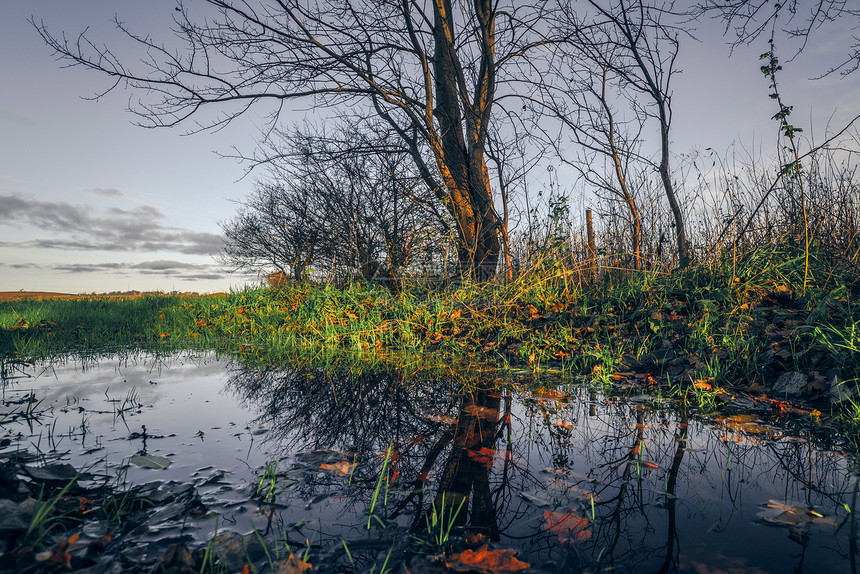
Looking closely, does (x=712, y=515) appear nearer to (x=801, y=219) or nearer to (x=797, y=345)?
(x=797, y=345)

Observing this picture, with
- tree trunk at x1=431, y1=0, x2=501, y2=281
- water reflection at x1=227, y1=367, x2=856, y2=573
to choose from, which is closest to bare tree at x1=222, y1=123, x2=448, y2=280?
tree trunk at x1=431, y1=0, x2=501, y2=281

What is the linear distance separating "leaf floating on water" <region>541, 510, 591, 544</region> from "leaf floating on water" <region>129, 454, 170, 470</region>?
1.78 metres

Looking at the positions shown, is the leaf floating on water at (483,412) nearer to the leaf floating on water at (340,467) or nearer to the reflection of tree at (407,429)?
the reflection of tree at (407,429)

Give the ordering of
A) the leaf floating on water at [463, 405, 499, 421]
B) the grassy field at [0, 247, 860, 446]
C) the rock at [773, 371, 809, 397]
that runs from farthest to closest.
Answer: the grassy field at [0, 247, 860, 446] < the rock at [773, 371, 809, 397] < the leaf floating on water at [463, 405, 499, 421]

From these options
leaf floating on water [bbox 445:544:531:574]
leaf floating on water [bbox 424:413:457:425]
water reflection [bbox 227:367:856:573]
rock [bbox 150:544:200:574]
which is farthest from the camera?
leaf floating on water [bbox 424:413:457:425]

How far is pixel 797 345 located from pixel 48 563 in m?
4.95

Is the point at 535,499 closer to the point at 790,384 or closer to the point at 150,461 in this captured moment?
the point at 150,461

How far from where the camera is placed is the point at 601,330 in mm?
4898

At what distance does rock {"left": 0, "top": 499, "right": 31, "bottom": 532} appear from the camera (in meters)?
1.38

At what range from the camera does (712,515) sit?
164 centimetres

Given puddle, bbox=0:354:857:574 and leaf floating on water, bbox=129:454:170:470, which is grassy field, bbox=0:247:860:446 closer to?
puddle, bbox=0:354:857:574

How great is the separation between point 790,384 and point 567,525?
2.91 m

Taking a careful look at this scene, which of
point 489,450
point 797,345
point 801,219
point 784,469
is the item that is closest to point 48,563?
point 489,450

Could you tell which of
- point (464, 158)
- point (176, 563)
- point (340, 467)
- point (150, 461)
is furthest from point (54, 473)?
point (464, 158)
